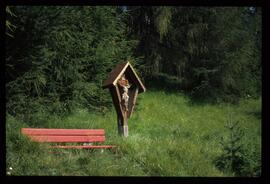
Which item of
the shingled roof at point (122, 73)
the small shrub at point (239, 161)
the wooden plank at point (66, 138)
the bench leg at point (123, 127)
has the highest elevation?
the shingled roof at point (122, 73)

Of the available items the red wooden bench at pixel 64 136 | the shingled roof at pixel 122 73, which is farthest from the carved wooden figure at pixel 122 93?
the red wooden bench at pixel 64 136

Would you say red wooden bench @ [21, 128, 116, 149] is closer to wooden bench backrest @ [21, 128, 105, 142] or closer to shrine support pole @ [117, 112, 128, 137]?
wooden bench backrest @ [21, 128, 105, 142]

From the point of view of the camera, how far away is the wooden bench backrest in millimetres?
8867

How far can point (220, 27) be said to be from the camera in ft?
68.4

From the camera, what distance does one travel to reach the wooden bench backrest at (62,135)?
8867mm

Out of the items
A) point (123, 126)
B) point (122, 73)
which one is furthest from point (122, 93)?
point (123, 126)

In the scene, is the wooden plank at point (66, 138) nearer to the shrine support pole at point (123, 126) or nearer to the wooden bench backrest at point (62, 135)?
the wooden bench backrest at point (62, 135)

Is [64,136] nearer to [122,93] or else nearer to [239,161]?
[122,93]

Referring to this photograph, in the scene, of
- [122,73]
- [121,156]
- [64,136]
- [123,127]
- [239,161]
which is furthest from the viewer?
[122,73]

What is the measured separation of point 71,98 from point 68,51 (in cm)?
153

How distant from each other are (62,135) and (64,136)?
0.16ft

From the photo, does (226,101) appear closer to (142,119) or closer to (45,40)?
(142,119)

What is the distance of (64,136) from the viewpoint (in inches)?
368
